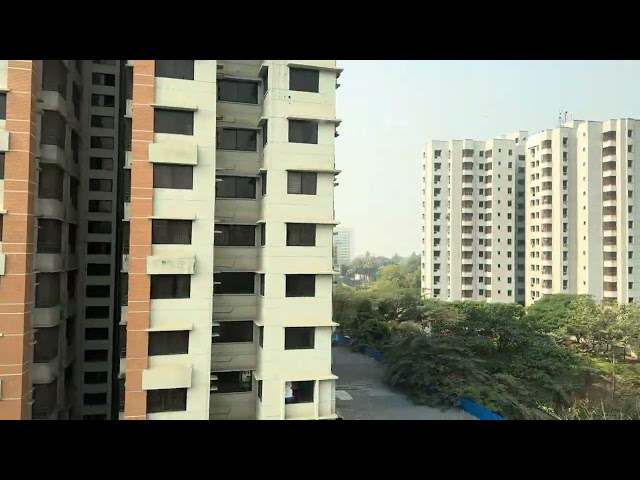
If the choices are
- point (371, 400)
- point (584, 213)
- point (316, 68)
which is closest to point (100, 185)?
point (316, 68)

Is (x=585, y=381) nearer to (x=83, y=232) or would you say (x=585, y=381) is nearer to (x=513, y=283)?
(x=513, y=283)

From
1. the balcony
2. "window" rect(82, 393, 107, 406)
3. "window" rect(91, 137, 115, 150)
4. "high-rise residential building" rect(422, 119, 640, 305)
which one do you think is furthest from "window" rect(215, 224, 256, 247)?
"high-rise residential building" rect(422, 119, 640, 305)

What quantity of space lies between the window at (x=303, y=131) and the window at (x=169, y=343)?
2211 mm

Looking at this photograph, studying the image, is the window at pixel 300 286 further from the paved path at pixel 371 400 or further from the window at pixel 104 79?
→ the window at pixel 104 79

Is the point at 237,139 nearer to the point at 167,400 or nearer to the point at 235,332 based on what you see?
the point at 235,332

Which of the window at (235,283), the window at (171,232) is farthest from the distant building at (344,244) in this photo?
the window at (171,232)

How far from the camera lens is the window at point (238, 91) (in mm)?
4723

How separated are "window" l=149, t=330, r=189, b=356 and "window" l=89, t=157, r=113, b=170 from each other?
2979 mm

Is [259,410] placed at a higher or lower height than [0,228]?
lower

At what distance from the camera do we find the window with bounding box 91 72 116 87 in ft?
20.3

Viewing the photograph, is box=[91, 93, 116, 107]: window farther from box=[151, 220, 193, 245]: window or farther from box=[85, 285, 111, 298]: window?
box=[151, 220, 193, 245]: window
